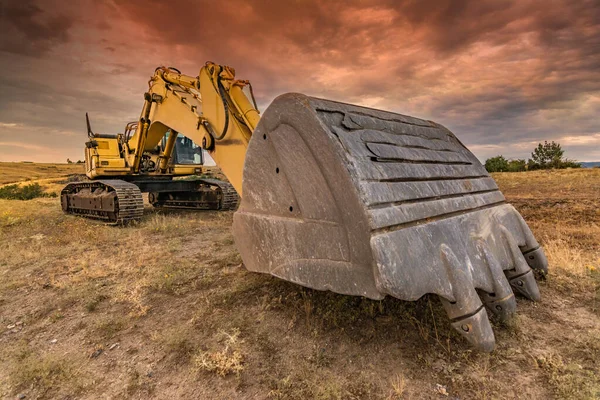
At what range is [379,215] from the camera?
83.0 inches

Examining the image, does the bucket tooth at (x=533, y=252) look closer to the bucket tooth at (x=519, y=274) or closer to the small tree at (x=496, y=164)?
the bucket tooth at (x=519, y=274)

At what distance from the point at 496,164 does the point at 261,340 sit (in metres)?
33.1

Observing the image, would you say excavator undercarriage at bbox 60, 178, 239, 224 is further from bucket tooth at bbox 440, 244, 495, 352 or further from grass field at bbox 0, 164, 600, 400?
bucket tooth at bbox 440, 244, 495, 352

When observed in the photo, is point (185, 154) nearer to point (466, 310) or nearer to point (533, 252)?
point (533, 252)

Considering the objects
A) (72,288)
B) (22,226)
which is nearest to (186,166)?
(22,226)

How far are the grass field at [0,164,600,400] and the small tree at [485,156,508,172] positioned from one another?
27.6 meters

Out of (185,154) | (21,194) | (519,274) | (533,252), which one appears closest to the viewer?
(519,274)

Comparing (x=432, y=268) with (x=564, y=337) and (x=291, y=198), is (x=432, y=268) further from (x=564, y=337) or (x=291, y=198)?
(x=564, y=337)

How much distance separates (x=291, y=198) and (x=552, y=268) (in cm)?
340

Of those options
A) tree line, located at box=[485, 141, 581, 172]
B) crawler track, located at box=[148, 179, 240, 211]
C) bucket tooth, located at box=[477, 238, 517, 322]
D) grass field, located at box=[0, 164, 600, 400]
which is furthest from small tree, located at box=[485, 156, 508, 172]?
bucket tooth, located at box=[477, 238, 517, 322]

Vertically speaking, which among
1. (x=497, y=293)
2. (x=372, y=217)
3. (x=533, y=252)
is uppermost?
(x=372, y=217)

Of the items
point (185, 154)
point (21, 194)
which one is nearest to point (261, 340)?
point (185, 154)

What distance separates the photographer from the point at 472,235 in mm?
2705

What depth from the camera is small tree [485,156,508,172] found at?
28797mm
